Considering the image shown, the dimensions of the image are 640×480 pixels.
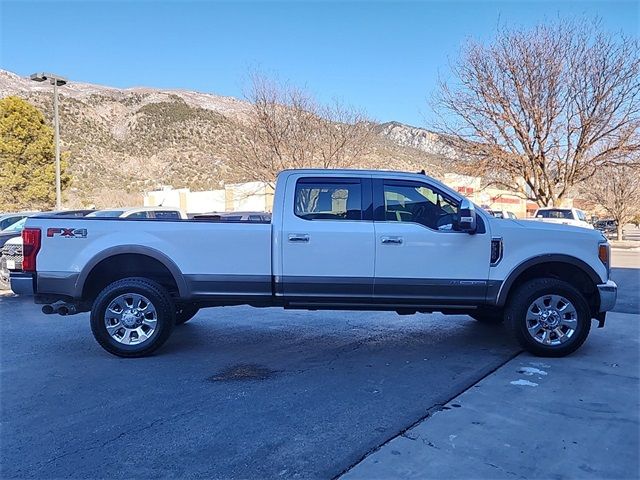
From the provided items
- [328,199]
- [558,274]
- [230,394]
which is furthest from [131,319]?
[558,274]

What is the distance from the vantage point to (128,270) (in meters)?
6.22

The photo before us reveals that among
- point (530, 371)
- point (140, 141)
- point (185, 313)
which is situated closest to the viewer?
point (530, 371)

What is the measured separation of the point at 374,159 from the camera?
32.6 m

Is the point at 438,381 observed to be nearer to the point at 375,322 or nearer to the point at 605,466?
the point at 605,466

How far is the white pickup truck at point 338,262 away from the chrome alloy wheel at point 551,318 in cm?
1

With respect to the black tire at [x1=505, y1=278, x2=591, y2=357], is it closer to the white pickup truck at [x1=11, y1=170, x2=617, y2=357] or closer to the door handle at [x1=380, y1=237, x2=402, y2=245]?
the white pickup truck at [x1=11, y1=170, x2=617, y2=357]

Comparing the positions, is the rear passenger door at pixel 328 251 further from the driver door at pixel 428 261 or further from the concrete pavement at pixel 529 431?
the concrete pavement at pixel 529 431

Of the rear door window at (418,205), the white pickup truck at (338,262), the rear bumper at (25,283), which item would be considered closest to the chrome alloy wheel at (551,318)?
the white pickup truck at (338,262)

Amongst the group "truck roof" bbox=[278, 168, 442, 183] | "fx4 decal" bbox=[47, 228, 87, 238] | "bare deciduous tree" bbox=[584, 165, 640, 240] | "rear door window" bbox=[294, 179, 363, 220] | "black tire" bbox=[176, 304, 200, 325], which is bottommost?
"black tire" bbox=[176, 304, 200, 325]

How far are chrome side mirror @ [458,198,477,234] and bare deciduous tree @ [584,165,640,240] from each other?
1185 inches

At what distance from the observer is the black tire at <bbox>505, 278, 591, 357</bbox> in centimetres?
578

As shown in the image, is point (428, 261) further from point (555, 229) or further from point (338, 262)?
point (555, 229)

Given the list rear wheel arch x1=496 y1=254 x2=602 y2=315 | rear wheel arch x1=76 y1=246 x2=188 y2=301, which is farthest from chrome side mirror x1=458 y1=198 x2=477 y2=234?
rear wheel arch x1=76 y1=246 x2=188 y2=301

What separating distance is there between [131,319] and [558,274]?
16.8ft
